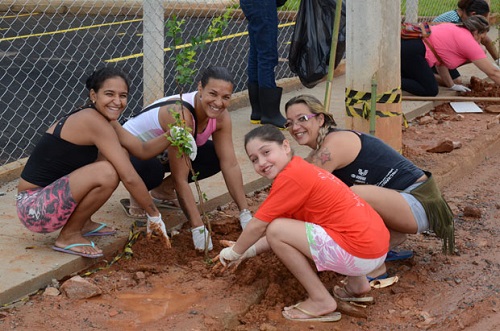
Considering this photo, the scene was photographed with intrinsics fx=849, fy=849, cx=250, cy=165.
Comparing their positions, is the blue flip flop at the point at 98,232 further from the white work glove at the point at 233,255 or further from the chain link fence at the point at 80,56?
the chain link fence at the point at 80,56

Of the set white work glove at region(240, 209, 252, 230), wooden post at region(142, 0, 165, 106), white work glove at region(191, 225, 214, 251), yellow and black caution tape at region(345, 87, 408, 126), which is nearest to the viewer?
white work glove at region(191, 225, 214, 251)

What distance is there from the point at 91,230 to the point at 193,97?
103 cm

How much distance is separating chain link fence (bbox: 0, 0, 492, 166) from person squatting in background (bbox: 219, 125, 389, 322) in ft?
10.5

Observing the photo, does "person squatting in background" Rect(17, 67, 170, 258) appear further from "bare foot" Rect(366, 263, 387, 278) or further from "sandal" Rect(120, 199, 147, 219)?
"bare foot" Rect(366, 263, 387, 278)

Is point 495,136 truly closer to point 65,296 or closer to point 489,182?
point 489,182

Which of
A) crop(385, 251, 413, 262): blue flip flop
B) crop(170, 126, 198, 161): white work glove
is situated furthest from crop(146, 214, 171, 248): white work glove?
crop(385, 251, 413, 262): blue flip flop

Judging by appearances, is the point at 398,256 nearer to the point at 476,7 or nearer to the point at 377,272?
the point at 377,272

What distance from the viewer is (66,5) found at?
13.2m

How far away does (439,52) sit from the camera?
9.13m

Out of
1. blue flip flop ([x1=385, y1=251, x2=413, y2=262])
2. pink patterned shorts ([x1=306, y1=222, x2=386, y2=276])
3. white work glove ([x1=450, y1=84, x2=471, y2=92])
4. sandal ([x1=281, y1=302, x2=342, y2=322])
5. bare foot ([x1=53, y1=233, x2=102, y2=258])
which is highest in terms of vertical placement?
pink patterned shorts ([x1=306, y1=222, x2=386, y2=276])

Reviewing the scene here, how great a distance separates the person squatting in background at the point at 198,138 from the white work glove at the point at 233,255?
1.29 ft

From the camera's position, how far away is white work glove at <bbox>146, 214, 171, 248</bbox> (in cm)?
511

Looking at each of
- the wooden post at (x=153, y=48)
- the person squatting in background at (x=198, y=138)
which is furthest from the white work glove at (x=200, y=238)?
the wooden post at (x=153, y=48)

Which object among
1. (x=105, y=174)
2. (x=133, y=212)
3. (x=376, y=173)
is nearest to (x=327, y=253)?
(x=376, y=173)
